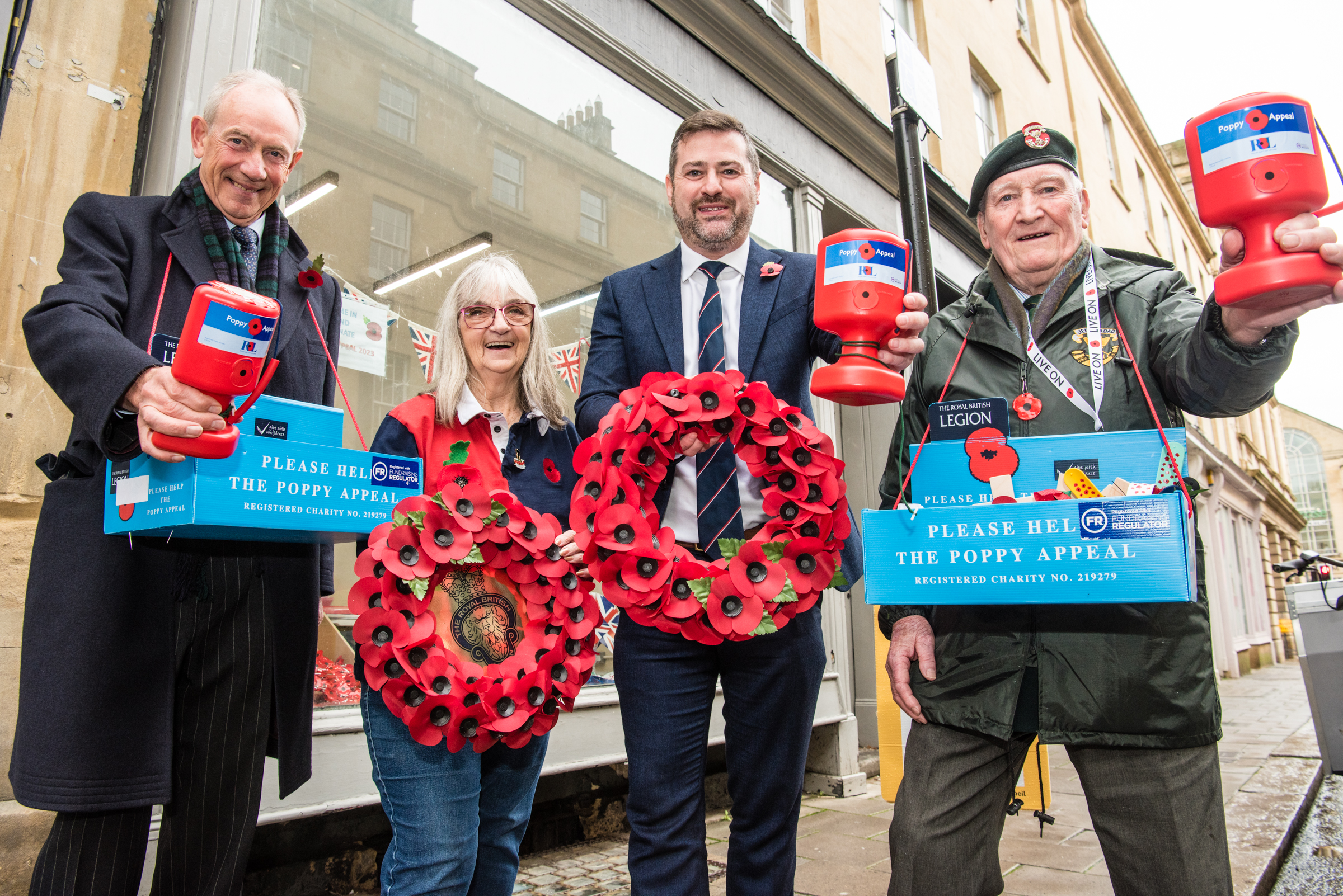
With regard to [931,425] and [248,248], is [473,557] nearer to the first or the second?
[248,248]

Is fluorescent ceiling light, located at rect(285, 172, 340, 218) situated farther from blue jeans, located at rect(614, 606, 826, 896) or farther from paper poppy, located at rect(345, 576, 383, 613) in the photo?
blue jeans, located at rect(614, 606, 826, 896)

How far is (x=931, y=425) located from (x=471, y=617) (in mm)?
1147

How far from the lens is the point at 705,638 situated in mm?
1685

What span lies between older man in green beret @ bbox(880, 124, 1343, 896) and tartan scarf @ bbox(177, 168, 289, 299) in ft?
5.33

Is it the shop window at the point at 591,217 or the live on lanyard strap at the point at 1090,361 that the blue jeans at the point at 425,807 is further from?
the shop window at the point at 591,217

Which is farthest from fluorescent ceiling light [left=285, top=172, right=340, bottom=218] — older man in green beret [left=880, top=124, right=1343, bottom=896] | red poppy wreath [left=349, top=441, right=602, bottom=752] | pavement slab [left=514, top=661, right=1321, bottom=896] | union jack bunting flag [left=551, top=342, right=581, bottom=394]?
pavement slab [left=514, top=661, right=1321, bottom=896]

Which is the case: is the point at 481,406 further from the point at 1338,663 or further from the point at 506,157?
the point at 1338,663

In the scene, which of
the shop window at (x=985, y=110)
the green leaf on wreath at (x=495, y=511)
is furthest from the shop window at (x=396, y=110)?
the shop window at (x=985, y=110)

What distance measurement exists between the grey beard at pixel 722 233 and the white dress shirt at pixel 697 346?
42 mm

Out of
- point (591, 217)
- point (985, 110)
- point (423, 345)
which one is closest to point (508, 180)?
point (591, 217)

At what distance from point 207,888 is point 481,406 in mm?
1268

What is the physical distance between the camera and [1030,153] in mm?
2076

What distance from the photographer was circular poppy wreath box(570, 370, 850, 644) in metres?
1.65

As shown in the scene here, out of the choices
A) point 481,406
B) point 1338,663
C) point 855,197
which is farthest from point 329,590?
point 1338,663
